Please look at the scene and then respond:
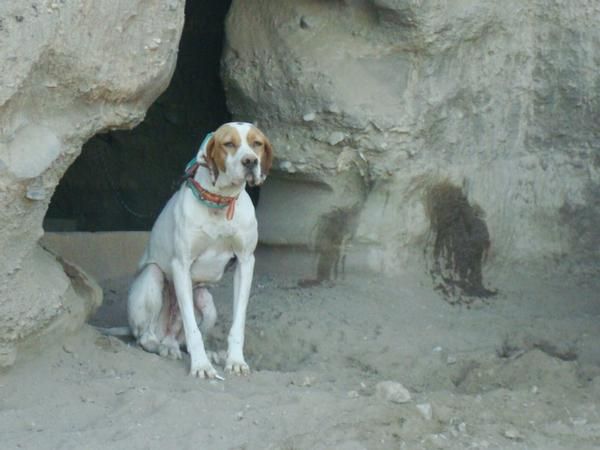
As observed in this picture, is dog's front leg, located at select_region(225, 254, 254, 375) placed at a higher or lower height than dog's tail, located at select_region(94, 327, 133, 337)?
higher

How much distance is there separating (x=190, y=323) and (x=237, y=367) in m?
0.39

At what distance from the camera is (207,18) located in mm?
10305

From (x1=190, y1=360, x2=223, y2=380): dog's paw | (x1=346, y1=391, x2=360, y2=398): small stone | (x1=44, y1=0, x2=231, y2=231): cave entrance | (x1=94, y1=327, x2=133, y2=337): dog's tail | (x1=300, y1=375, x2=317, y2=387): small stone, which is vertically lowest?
(x1=94, y1=327, x2=133, y2=337): dog's tail

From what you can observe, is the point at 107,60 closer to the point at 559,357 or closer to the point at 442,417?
the point at 442,417

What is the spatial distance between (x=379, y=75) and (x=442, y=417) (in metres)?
2.81

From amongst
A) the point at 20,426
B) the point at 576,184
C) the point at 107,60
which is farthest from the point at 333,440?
the point at 576,184

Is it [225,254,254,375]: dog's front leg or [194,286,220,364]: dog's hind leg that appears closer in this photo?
[225,254,254,375]: dog's front leg

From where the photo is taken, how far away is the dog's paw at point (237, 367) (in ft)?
22.7

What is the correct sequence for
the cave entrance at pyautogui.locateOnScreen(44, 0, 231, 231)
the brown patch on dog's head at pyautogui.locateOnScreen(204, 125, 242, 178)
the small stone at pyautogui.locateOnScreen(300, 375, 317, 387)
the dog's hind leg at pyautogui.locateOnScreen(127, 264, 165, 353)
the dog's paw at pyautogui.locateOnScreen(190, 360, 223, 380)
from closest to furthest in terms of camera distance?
the small stone at pyautogui.locateOnScreen(300, 375, 317, 387) → the dog's paw at pyautogui.locateOnScreen(190, 360, 223, 380) → the brown patch on dog's head at pyautogui.locateOnScreen(204, 125, 242, 178) → the dog's hind leg at pyautogui.locateOnScreen(127, 264, 165, 353) → the cave entrance at pyautogui.locateOnScreen(44, 0, 231, 231)

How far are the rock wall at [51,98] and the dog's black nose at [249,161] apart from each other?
1.92 feet

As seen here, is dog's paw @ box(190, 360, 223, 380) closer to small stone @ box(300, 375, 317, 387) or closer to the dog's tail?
small stone @ box(300, 375, 317, 387)

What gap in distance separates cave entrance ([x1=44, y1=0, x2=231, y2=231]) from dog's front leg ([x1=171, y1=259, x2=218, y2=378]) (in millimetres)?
3162

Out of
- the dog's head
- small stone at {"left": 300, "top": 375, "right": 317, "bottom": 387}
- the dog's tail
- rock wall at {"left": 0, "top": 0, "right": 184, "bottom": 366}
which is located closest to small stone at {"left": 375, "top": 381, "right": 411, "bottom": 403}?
small stone at {"left": 300, "top": 375, "right": 317, "bottom": 387}

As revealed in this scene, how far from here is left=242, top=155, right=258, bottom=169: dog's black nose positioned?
689cm
